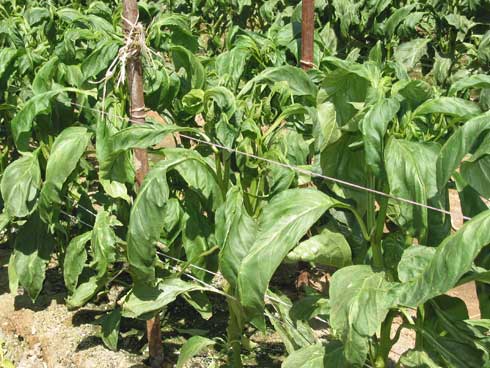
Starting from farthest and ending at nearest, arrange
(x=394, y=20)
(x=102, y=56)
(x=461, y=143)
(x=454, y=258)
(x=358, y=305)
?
(x=394, y=20)
(x=102, y=56)
(x=358, y=305)
(x=461, y=143)
(x=454, y=258)

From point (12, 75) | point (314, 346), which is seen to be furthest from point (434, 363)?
point (12, 75)

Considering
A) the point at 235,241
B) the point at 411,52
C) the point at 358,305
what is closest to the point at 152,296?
the point at 235,241

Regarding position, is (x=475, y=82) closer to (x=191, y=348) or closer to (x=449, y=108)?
(x=449, y=108)

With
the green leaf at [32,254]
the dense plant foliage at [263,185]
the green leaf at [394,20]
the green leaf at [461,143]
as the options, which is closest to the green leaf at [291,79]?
the dense plant foliage at [263,185]

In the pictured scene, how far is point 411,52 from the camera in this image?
582 cm

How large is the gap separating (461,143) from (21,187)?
208 centimetres

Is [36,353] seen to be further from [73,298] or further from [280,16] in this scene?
[280,16]

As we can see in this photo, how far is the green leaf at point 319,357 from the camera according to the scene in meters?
2.44

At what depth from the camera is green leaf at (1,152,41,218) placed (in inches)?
132

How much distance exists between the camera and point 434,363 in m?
2.33

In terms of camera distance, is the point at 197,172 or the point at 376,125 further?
the point at 197,172

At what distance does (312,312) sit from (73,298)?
49.5 inches

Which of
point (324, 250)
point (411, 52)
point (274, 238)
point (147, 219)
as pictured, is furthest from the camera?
point (411, 52)

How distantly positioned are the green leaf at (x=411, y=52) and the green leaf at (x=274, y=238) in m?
3.68
